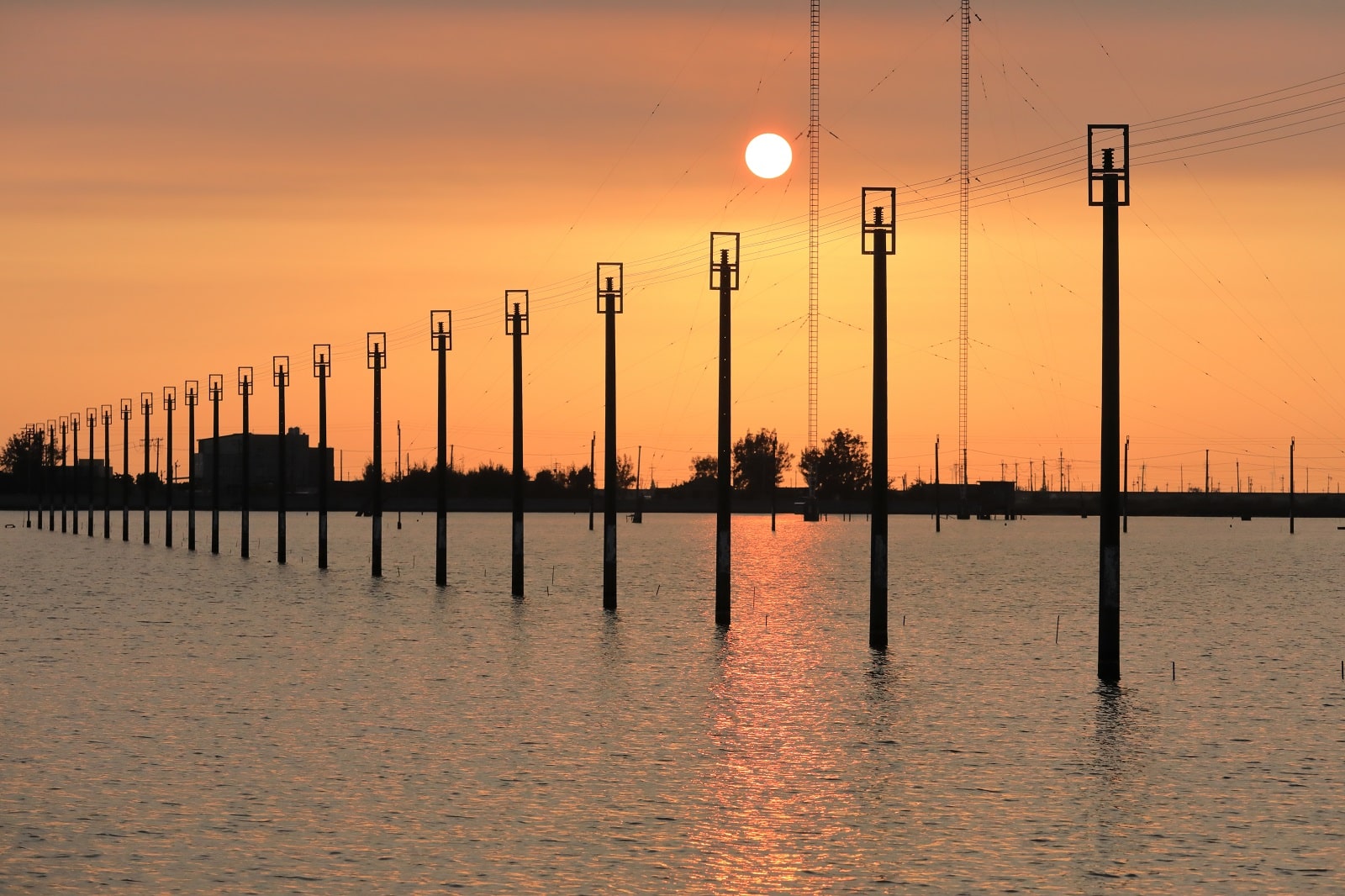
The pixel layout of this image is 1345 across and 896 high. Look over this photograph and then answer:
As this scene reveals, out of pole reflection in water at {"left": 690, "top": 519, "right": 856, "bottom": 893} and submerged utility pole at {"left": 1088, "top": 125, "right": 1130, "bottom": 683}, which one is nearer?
pole reflection in water at {"left": 690, "top": 519, "right": 856, "bottom": 893}

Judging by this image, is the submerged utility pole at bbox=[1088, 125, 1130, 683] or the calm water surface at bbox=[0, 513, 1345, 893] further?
the submerged utility pole at bbox=[1088, 125, 1130, 683]

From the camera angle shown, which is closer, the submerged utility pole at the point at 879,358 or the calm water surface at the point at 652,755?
the calm water surface at the point at 652,755

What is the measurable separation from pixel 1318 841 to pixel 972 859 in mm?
4176

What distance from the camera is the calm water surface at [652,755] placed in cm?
1855

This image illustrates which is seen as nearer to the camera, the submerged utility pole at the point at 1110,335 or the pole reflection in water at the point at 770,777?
the pole reflection in water at the point at 770,777

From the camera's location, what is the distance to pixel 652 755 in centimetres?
2722

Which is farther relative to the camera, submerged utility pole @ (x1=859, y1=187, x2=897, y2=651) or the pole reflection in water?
submerged utility pole @ (x1=859, y1=187, x2=897, y2=651)

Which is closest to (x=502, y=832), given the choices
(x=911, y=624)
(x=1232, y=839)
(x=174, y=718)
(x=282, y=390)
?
(x=1232, y=839)

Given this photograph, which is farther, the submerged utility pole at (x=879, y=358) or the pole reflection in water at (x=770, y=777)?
the submerged utility pole at (x=879, y=358)

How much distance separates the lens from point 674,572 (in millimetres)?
114188

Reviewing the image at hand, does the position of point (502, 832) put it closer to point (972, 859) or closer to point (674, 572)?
point (972, 859)

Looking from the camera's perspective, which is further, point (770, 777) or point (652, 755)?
point (652, 755)

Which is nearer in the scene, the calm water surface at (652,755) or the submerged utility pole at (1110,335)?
the calm water surface at (652,755)

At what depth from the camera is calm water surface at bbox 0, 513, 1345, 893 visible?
18547 millimetres
